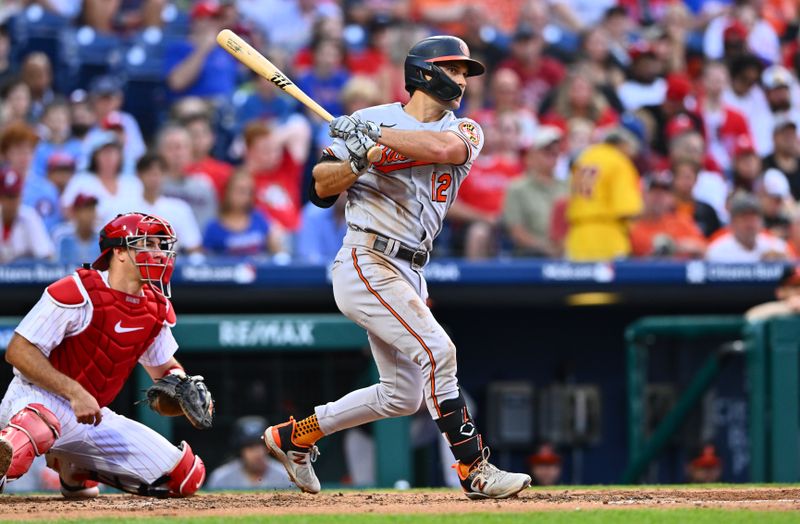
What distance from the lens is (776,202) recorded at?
9906 millimetres

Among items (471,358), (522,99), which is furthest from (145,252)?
(522,99)

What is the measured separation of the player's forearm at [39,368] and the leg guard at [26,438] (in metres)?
0.10

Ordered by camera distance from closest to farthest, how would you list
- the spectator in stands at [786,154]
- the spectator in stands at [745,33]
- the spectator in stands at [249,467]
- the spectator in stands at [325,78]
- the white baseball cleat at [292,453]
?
the white baseball cleat at [292,453] → the spectator in stands at [249,467] → the spectator in stands at [325,78] → the spectator in stands at [786,154] → the spectator in stands at [745,33]

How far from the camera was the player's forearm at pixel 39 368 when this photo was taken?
477cm

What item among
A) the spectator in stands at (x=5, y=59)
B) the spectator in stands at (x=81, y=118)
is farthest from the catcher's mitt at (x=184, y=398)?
the spectator in stands at (x=5, y=59)

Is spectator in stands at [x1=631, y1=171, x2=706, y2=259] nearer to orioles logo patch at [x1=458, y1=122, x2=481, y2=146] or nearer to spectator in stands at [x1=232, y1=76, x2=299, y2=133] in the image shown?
spectator in stands at [x1=232, y1=76, x2=299, y2=133]

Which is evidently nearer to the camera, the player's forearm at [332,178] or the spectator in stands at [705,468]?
the player's forearm at [332,178]

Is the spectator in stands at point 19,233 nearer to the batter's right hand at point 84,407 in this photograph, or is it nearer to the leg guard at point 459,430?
the batter's right hand at point 84,407

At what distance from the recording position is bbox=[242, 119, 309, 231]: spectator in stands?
8.88 metres

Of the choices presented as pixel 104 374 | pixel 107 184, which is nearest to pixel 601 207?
pixel 107 184

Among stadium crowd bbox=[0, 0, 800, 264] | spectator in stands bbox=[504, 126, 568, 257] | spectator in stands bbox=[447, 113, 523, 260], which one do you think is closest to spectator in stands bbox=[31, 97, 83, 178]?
stadium crowd bbox=[0, 0, 800, 264]

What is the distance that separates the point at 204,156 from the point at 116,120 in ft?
2.15

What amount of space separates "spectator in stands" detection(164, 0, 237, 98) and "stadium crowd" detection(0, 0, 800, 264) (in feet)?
0.05

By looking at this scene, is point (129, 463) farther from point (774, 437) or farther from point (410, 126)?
point (774, 437)
